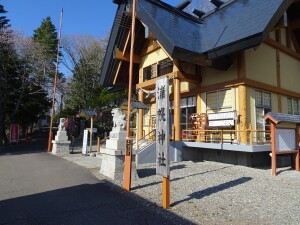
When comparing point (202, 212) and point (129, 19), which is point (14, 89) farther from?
point (202, 212)

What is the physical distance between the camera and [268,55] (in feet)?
45.4

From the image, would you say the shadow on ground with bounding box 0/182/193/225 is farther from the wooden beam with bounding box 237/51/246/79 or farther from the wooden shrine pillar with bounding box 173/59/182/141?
the wooden beam with bounding box 237/51/246/79

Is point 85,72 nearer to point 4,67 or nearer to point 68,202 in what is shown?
point 4,67

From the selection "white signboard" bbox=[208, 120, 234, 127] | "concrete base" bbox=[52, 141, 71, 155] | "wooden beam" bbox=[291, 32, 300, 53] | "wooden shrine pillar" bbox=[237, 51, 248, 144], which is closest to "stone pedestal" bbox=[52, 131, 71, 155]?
"concrete base" bbox=[52, 141, 71, 155]

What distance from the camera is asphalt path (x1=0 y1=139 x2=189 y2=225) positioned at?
16.8ft

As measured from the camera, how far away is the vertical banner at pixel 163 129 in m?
6.01

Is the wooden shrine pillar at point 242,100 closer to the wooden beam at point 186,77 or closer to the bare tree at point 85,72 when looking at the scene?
the wooden beam at point 186,77

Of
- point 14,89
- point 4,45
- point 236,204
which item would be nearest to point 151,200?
point 236,204

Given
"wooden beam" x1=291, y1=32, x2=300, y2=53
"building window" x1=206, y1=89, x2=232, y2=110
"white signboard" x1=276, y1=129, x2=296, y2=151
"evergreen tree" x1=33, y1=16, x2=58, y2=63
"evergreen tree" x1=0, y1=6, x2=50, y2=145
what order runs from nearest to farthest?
"white signboard" x1=276, y1=129, x2=296, y2=151
"building window" x1=206, y1=89, x2=232, y2=110
"wooden beam" x1=291, y1=32, x2=300, y2=53
"evergreen tree" x1=0, y1=6, x2=50, y2=145
"evergreen tree" x1=33, y1=16, x2=58, y2=63

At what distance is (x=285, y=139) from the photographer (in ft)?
33.5

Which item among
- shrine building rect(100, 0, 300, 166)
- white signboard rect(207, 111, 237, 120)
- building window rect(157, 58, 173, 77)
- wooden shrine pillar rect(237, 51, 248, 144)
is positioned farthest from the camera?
building window rect(157, 58, 173, 77)

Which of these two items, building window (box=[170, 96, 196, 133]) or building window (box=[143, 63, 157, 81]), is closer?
building window (box=[170, 96, 196, 133])

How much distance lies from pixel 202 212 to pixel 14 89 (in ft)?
72.7

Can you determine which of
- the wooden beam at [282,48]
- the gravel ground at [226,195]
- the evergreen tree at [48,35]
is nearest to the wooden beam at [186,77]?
the wooden beam at [282,48]
